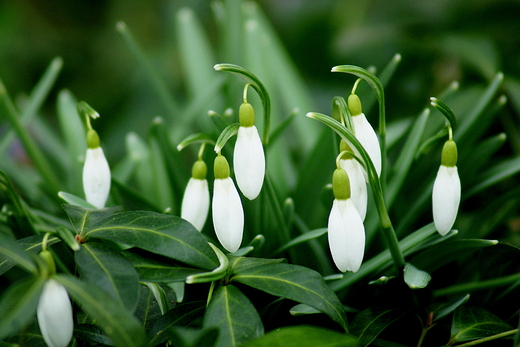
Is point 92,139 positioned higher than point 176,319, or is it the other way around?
point 92,139

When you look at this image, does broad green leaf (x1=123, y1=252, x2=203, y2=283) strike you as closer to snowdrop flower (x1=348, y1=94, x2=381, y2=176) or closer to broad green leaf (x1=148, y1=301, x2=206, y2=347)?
broad green leaf (x1=148, y1=301, x2=206, y2=347)


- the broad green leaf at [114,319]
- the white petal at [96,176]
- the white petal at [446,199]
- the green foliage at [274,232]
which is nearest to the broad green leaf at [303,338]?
the green foliage at [274,232]

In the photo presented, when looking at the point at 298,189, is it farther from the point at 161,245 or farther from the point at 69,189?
the point at 69,189

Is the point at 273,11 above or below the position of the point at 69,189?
above

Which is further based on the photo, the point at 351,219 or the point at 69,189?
the point at 69,189

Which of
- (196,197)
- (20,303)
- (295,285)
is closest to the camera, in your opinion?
(20,303)

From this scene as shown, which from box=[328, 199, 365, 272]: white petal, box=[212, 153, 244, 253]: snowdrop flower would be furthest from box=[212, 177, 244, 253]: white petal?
box=[328, 199, 365, 272]: white petal

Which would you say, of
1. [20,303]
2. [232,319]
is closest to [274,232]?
[232,319]

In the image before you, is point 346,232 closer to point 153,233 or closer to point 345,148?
point 345,148

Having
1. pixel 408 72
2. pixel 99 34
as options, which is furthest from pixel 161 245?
pixel 99 34
